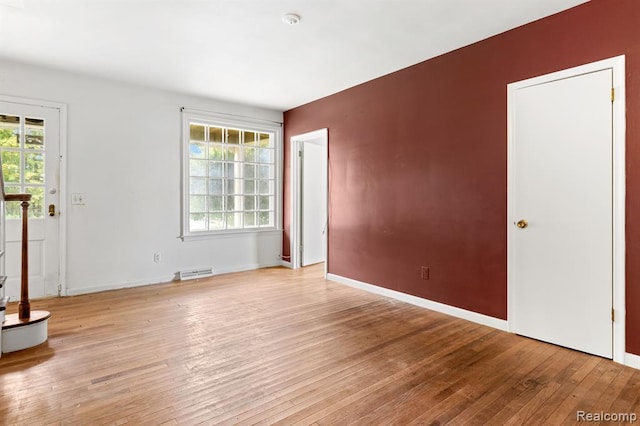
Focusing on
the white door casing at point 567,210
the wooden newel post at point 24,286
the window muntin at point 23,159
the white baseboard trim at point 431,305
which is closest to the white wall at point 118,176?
the window muntin at point 23,159

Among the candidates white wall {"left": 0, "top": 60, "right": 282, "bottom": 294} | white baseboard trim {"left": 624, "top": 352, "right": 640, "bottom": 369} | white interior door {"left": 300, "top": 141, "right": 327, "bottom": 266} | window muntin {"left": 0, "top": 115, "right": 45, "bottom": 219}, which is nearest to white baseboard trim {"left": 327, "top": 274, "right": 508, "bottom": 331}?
white baseboard trim {"left": 624, "top": 352, "right": 640, "bottom": 369}

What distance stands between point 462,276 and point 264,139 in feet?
12.6

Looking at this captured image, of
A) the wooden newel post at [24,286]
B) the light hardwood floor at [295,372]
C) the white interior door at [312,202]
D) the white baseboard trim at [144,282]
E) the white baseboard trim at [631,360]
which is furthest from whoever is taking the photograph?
the white interior door at [312,202]

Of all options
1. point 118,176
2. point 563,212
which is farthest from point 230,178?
point 563,212

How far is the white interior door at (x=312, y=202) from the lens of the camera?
572 cm

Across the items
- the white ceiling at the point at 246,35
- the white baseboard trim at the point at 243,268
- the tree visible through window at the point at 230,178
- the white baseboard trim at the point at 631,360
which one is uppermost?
the white ceiling at the point at 246,35

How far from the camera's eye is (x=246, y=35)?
3.03 meters

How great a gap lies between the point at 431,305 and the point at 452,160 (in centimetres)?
151

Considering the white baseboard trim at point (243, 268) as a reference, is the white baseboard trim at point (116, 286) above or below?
below

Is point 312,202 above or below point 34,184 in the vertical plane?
below

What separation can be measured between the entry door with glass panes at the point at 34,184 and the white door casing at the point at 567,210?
15.9ft

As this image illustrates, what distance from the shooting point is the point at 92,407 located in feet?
6.12

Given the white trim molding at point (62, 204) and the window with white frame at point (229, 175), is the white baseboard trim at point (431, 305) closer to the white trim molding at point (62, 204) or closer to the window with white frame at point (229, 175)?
the window with white frame at point (229, 175)

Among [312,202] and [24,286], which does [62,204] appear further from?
[312,202]
